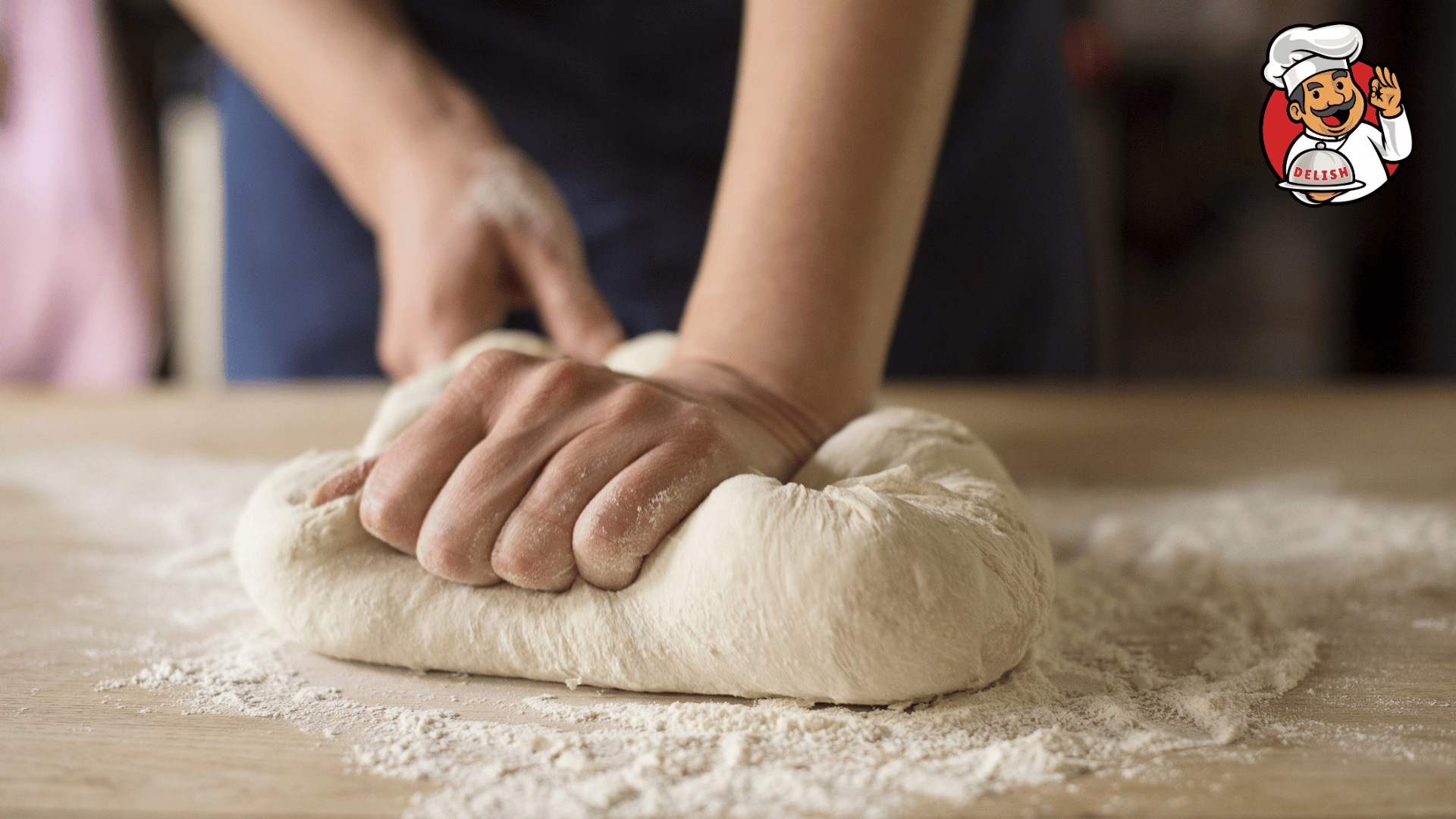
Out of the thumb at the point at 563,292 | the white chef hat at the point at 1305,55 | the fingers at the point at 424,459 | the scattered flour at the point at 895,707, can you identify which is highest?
the white chef hat at the point at 1305,55

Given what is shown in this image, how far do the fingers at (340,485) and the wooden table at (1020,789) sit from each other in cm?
12

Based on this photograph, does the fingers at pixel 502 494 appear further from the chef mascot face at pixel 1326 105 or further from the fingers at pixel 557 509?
the chef mascot face at pixel 1326 105

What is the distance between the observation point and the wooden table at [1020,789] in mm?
536

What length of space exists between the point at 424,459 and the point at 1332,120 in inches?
29.0

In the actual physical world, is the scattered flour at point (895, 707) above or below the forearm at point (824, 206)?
below

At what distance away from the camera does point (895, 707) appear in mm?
651

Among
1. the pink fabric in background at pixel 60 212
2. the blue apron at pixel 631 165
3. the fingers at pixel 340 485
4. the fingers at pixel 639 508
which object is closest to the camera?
the fingers at pixel 639 508

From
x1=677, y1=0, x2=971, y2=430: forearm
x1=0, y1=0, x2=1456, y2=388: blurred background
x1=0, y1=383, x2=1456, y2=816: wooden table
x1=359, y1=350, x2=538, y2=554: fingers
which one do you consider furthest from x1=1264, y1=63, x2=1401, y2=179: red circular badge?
x1=0, y1=0, x2=1456, y2=388: blurred background

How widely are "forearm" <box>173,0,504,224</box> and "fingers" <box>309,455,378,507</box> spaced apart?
681 mm

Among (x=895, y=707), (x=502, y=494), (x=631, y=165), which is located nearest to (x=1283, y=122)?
(x=895, y=707)

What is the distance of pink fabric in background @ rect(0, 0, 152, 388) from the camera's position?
10.8ft

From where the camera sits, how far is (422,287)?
1.24 meters

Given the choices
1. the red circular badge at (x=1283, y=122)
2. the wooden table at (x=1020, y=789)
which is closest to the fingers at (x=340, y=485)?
the wooden table at (x=1020, y=789)

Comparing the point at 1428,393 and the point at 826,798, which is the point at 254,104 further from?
the point at 1428,393
